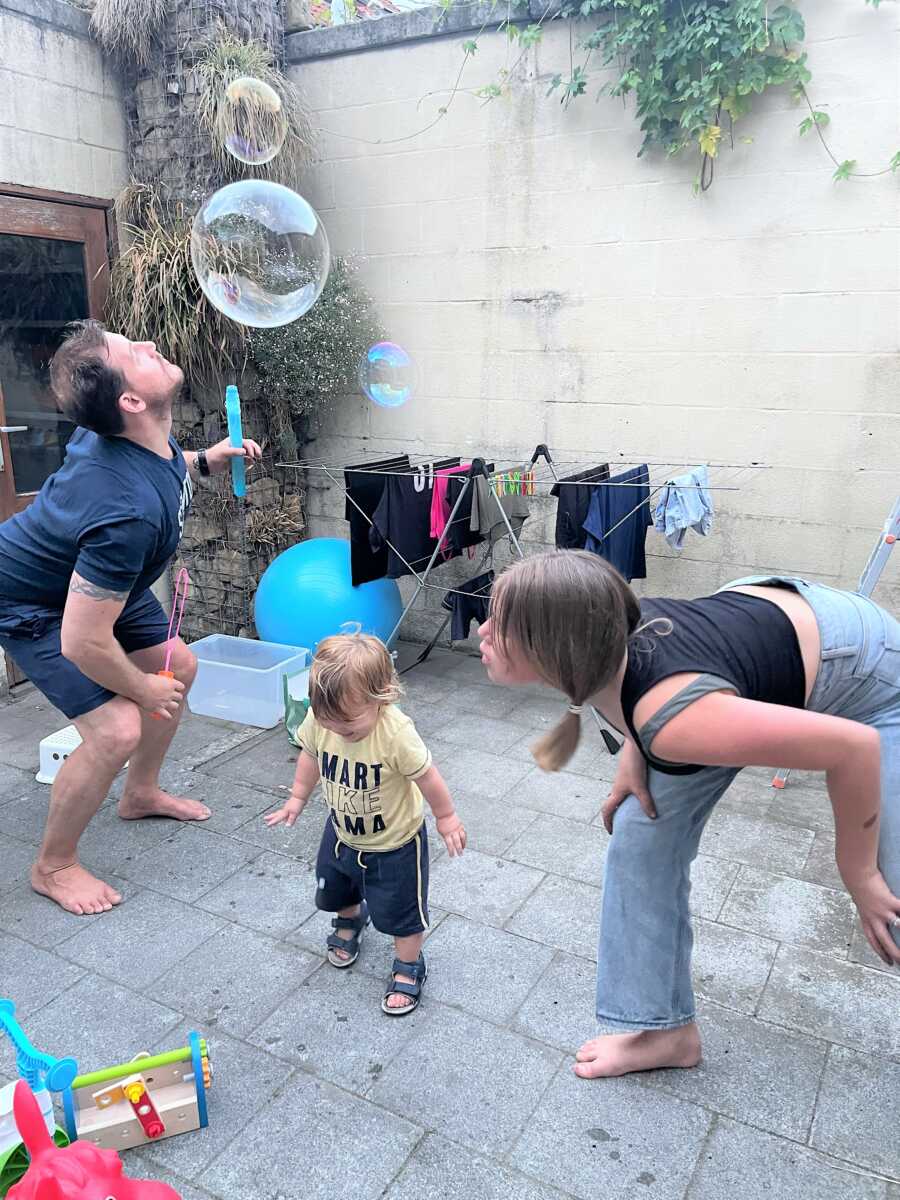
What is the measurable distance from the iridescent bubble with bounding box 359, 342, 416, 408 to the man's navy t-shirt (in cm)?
217

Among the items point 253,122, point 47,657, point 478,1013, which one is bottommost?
point 478,1013

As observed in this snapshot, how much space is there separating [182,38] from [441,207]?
156 cm

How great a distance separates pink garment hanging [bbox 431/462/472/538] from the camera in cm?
441

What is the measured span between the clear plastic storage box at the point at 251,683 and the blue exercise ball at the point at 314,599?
0.37 ft

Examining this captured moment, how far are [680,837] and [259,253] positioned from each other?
334 cm

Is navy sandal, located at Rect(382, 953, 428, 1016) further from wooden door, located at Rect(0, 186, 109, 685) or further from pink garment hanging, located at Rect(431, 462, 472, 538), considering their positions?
wooden door, located at Rect(0, 186, 109, 685)

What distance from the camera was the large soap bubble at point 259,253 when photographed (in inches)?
150

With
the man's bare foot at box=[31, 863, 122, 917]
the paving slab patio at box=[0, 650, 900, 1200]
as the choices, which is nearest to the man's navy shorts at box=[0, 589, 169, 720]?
the man's bare foot at box=[31, 863, 122, 917]

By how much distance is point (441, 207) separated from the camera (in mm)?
4828

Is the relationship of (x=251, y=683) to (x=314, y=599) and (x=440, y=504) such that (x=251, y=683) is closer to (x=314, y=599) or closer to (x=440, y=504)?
(x=314, y=599)

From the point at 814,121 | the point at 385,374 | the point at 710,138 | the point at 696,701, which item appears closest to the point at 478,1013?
the point at 696,701

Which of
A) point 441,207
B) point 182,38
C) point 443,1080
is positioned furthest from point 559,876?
point 182,38

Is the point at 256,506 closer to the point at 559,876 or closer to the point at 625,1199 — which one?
the point at 559,876

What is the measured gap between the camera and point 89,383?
8.13 ft
